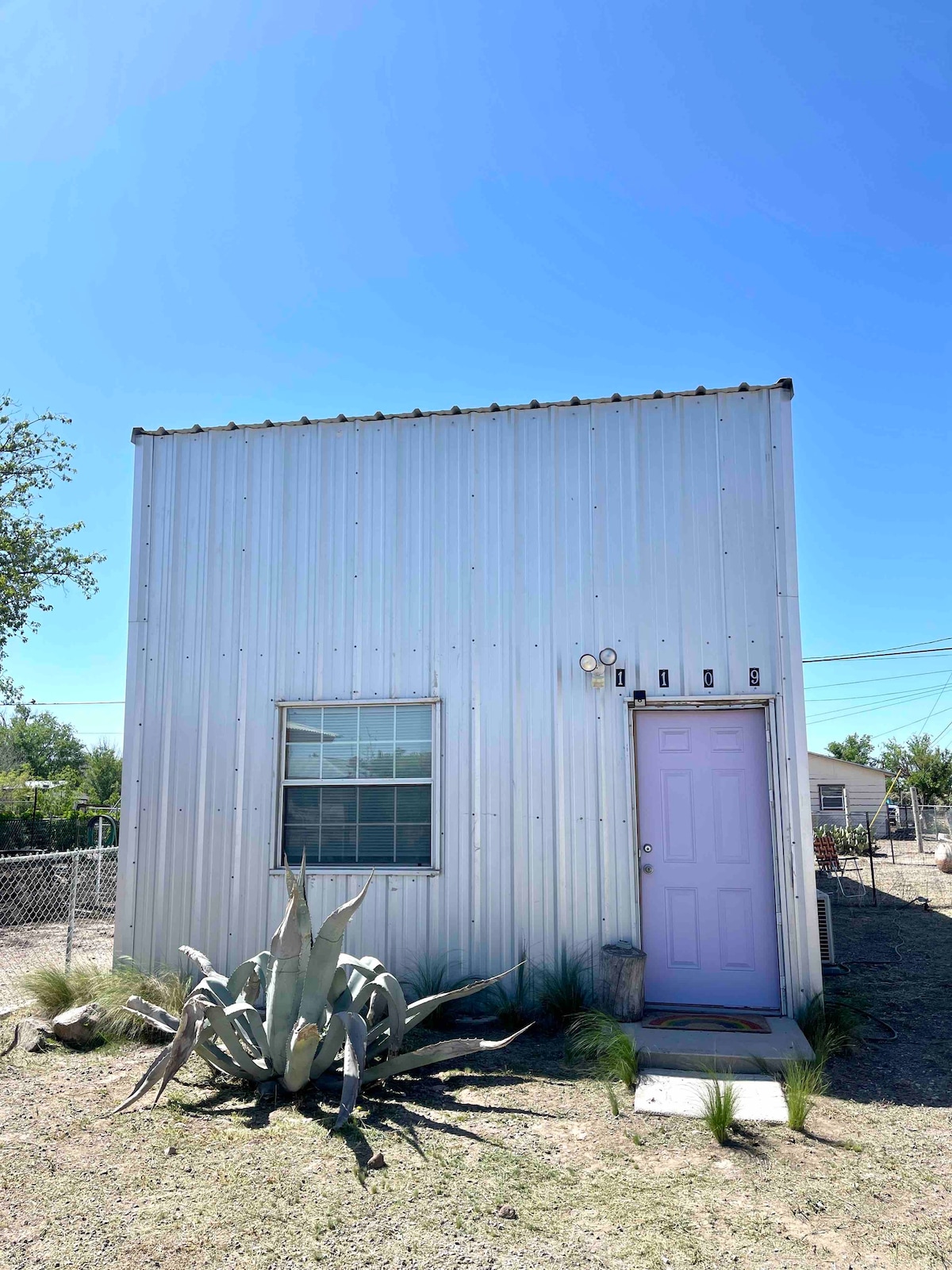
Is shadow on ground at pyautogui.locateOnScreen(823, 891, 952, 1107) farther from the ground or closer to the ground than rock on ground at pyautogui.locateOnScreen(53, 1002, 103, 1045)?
closer to the ground

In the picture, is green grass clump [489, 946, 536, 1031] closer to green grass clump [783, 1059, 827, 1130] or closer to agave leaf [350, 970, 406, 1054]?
agave leaf [350, 970, 406, 1054]

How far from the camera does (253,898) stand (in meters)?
7.55

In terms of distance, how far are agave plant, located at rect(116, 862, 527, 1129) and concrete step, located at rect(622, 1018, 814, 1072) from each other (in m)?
1.22

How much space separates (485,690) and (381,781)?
1146 millimetres

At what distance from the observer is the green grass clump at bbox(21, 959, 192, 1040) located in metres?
6.55

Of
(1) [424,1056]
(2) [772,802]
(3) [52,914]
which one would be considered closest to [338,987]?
(1) [424,1056]

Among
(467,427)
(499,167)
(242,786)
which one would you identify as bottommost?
(242,786)

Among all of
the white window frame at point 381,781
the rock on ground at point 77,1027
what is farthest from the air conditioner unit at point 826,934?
the rock on ground at point 77,1027

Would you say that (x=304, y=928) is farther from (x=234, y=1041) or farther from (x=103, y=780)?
(x=103, y=780)

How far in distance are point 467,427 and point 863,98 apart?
5.04 m

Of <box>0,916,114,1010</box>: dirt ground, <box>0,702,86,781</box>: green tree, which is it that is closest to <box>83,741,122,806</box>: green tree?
<box>0,702,86,781</box>: green tree

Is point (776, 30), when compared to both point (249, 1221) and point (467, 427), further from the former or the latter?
point (249, 1221)

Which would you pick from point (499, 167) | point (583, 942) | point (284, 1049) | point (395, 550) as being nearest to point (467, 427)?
point (395, 550)

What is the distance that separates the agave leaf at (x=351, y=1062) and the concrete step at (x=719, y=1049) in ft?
6.31
